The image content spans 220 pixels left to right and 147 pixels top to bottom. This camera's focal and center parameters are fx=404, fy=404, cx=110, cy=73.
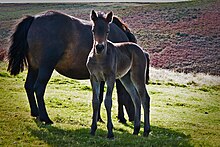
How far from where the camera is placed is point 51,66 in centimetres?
1097

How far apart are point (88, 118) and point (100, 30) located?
4378mm

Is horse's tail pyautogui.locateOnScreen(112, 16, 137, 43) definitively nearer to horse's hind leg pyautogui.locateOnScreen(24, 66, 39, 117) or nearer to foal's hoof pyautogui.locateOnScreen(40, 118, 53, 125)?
horse's hind leg pyautogui.locateOnScreen(24, 66, 39, 117)

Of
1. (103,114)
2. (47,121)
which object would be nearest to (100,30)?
(47,121)

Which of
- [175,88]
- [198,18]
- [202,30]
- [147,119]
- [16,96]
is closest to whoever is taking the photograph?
[147,119]

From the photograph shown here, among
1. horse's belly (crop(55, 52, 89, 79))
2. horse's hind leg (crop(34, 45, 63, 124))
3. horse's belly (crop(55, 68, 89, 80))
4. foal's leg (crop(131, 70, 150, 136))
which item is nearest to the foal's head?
foal's leg (crop(131, 70, 150, 136))

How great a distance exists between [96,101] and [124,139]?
111 centimetres

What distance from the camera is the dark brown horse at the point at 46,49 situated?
1095cm

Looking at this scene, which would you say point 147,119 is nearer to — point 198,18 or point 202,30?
point 202,30

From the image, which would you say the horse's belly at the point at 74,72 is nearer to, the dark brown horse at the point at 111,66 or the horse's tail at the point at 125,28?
the dark brown horse at the point at 111,66

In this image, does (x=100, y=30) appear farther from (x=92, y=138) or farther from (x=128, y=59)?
(x=92, y=138)

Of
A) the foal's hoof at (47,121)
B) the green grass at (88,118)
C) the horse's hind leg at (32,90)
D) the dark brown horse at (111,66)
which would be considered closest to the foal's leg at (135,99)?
the dark brown horse at (111,66)

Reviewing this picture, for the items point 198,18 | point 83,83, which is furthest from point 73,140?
point 198,18

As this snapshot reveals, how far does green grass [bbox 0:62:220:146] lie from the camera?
30.8ft

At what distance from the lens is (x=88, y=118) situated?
12.5 m
